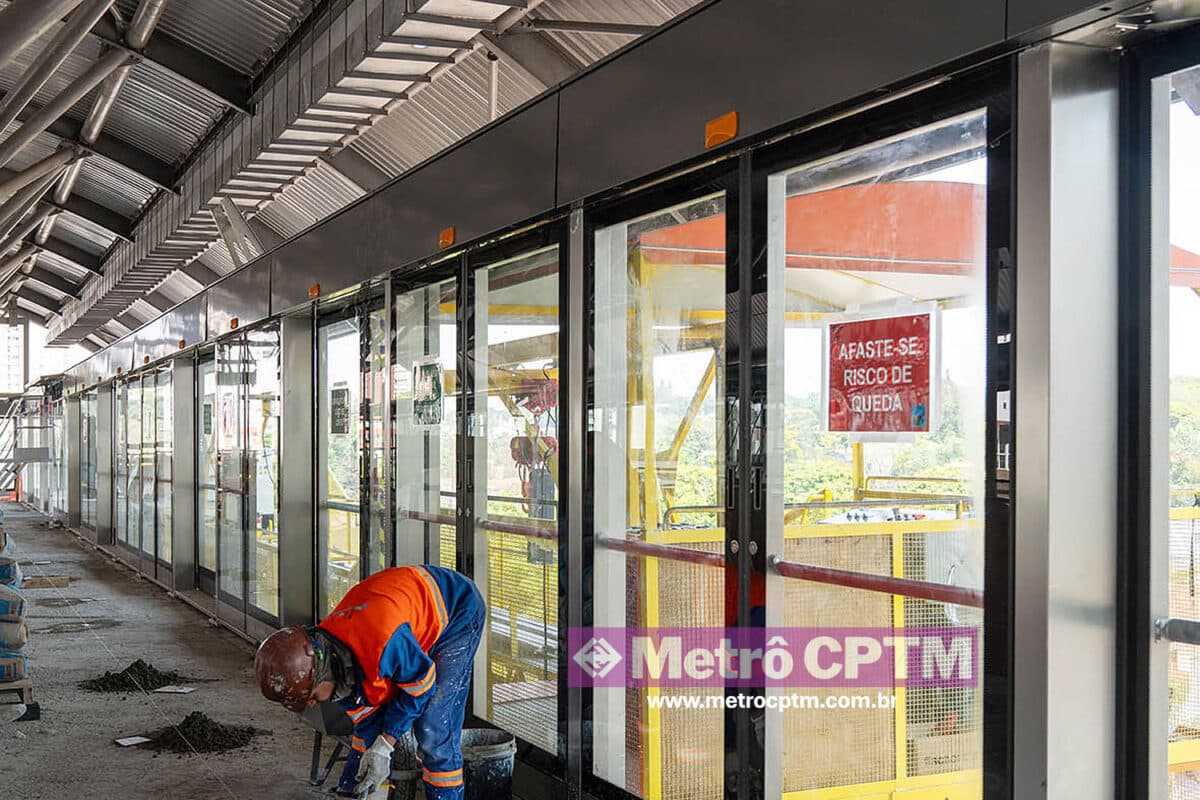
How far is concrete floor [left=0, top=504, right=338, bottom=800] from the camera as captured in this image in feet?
20.1

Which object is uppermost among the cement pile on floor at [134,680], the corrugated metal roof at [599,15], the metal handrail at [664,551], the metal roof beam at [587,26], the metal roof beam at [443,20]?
the corrugated metal roof at [599,15]

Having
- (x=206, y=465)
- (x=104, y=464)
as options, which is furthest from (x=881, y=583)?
(x=104, y=464)

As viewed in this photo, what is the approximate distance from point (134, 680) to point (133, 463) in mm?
9213

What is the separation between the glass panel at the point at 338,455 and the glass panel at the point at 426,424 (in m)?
0.97

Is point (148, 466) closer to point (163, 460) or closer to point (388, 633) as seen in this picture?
point (163, 460)

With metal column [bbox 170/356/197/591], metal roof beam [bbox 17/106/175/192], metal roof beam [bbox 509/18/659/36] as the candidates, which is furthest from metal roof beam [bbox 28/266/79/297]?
metal roof beam [bbox 509/18/659/36]

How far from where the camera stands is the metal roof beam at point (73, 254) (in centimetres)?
2403

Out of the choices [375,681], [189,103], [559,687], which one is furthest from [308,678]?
[189,103]

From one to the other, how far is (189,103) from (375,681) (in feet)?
32.9

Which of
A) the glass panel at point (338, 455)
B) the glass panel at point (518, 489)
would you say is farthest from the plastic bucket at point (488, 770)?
the glass panel at point (338, 455)

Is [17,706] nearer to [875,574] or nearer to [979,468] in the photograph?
[875,574]

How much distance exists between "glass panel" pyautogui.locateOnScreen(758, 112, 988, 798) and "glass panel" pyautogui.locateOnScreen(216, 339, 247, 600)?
7.61 metres

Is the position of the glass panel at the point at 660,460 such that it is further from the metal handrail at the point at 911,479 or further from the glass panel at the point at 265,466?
the glass panel at the point at 265,466

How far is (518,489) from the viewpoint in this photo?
580 cm
